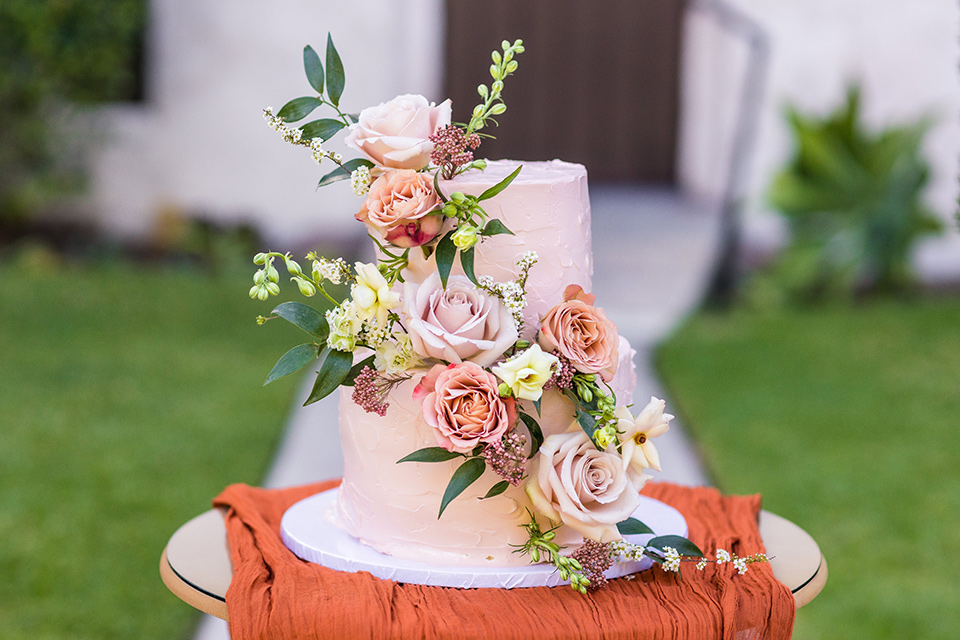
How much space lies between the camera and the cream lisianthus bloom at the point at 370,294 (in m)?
1.52

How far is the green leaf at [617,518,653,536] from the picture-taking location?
5.44 ft

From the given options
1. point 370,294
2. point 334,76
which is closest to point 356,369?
point 370,294

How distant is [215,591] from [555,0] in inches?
285

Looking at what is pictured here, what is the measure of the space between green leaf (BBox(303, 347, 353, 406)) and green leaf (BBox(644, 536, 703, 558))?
57 cm

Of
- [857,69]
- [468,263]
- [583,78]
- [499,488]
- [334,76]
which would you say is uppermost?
[857,69]

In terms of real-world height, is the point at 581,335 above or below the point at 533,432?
above

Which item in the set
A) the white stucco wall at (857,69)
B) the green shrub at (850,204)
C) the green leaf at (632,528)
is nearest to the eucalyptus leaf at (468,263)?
the green leaf at (632,528)

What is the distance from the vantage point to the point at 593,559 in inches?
61.9

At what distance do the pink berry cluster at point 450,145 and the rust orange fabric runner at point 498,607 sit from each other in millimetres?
669

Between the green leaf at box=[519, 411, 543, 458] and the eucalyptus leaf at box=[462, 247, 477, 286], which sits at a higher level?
the eucalyptus leaf at box=[462, 247, 477, 286]

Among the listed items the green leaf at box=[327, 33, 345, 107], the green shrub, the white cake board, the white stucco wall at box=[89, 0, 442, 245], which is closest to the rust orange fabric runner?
the white cake board

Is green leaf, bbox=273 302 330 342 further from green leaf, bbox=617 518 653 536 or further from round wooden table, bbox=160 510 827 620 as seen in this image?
green leaf, bbox=617 518 653 536

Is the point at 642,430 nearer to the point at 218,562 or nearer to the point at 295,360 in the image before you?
the point at 295,360

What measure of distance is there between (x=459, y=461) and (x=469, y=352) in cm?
21
